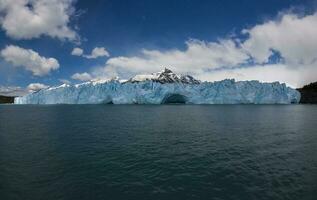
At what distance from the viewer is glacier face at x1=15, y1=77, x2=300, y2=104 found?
9194 centimetres

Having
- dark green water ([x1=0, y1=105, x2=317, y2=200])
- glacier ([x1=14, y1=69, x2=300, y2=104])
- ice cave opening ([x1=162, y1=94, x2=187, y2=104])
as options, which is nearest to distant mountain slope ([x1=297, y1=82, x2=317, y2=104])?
glacier ([x1=14, y1=69, x2=300, y2=104])

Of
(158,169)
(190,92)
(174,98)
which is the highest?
(190,92)

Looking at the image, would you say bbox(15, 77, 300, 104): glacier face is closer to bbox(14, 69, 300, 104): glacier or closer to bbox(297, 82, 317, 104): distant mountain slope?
bbox(14, 69, 300, 104): glacier

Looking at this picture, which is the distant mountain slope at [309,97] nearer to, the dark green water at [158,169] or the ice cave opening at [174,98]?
the ice cave opening at [174,98]

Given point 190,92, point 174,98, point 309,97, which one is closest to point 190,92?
point 190,92

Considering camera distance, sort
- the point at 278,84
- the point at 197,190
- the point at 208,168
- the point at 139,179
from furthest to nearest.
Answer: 1. the point at 278,84
2. the point at 208,168
3. the point at 139,179
4. the point at 197,190

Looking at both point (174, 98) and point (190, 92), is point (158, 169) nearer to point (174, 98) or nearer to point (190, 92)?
point (190, 92)

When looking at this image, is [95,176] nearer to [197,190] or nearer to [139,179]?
[139,179]

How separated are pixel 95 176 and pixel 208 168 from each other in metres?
6.02

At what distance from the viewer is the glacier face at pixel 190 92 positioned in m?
91.9

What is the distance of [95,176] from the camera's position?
13984 millimetres

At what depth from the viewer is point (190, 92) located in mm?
96438

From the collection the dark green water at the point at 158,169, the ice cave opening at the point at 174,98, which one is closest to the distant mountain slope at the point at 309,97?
the ice cave opening at the point at 174,98

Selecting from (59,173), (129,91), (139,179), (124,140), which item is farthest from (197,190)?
(129,91)
